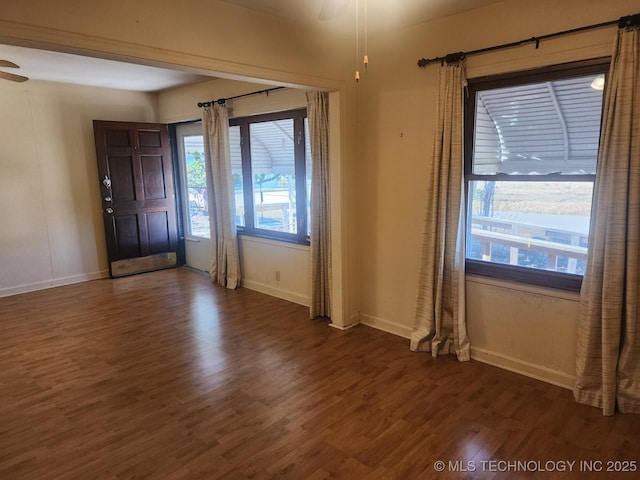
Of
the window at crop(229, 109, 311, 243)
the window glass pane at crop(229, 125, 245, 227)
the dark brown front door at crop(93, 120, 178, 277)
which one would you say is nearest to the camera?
the window at crop(229, 109, 311, 243)

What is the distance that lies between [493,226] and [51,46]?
3.04 meters

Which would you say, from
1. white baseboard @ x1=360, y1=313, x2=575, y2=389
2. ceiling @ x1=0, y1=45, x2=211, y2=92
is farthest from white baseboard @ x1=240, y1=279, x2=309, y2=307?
ceiling @ x1=0, y1=45, x2=211, y2=92

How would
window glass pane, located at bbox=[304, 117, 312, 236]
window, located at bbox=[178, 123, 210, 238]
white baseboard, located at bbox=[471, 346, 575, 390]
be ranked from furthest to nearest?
window, located at bbox=[178, 123, 210, 238] → window glass pane, located at bbox=[304, 117, 312, 236] → white baseboard, located at bbox=[471, 346, 575, 390]

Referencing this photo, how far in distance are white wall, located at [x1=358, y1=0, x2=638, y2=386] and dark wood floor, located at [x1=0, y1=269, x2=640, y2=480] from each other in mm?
254

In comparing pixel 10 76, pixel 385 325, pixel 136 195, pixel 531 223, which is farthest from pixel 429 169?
pixel 136 195

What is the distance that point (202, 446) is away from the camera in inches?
89.3

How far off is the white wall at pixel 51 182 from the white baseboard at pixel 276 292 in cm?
229

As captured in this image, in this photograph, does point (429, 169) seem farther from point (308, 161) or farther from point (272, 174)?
point (272, 174)

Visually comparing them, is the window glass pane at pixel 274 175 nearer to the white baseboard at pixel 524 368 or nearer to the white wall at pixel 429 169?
the white wall at pixel 429 169

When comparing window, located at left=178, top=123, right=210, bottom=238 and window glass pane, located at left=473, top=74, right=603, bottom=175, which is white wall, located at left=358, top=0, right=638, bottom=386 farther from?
window, located at left=178, top=123, right=210, bottom=238

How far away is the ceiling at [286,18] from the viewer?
2.71 m

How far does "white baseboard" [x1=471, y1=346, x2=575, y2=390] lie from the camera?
2824 mm

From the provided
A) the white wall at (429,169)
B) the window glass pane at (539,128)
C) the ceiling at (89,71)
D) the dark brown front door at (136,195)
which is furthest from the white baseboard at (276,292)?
the ceiling at (89,71)

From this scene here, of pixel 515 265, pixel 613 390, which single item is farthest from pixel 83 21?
pixel 613 390
